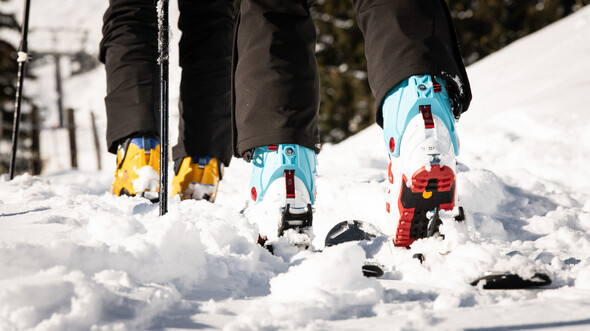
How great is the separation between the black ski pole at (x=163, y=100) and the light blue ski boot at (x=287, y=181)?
268mm

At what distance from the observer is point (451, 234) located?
105 centimetres

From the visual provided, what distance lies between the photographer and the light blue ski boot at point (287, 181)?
125 centimetres

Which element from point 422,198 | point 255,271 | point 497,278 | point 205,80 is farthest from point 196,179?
point 497,278

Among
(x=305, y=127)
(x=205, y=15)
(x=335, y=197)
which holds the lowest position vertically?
(x=335, y=197)

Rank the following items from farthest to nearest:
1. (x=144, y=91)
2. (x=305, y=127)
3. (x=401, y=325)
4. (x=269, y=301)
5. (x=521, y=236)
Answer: (x=144, y=91) → (x=521, y=236) → (x=305, y=127) → (x=269, y=301) → (x=401, y=325)

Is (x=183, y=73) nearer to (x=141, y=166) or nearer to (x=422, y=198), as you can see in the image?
(x=141, y=166)

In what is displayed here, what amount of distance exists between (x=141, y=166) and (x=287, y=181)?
2.43 feet

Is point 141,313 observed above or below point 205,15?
below

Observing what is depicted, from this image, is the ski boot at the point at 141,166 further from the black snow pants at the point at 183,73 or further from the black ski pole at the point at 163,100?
the black ski pole at the point at 163,100

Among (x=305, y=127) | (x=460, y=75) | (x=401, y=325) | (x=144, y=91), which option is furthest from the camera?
(x=144, y=91)

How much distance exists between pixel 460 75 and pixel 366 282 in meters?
0.63

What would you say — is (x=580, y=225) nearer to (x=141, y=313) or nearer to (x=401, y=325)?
(x=401, y=325)

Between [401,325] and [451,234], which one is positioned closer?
[401,325]

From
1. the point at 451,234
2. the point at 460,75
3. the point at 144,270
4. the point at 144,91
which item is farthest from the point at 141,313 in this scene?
the point at 144,91
